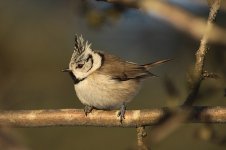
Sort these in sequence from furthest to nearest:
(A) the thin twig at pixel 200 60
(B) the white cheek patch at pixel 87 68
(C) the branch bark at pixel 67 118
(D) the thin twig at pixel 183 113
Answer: (B) the white cheek patch at pixel 87 68 → (C) the branch bark at pixel 67 118 → (A) the thin twig at pixel 200 60 → (D) the thin twig at pixel 183 113

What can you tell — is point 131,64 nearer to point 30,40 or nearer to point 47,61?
point 47,61

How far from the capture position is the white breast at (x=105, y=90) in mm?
4340

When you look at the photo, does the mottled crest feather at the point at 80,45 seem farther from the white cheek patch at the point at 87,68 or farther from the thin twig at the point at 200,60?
the thin twig at the point at 200,60

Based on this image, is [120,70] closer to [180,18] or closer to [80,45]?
[80,45]

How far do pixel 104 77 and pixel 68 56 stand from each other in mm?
6251

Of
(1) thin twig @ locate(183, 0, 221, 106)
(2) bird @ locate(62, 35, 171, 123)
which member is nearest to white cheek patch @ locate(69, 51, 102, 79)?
(2) bird @ locate(62, 35, 171, 123)

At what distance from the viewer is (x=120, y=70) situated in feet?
15.6

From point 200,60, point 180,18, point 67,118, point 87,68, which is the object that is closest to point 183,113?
point 180,18

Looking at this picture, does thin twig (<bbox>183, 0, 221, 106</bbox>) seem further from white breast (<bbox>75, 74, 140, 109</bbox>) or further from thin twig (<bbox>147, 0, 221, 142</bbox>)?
white breast (<bbox>75, 74, 140, 109</bbox>)

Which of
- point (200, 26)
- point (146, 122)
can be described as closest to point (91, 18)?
point (146, 122)

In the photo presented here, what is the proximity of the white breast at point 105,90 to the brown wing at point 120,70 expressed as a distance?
0.06 meters

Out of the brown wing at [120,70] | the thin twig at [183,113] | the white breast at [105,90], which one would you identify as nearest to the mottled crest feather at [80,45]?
the white breast at [105,90]

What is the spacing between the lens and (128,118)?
3.08 meters

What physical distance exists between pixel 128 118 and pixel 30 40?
7.87 meters
